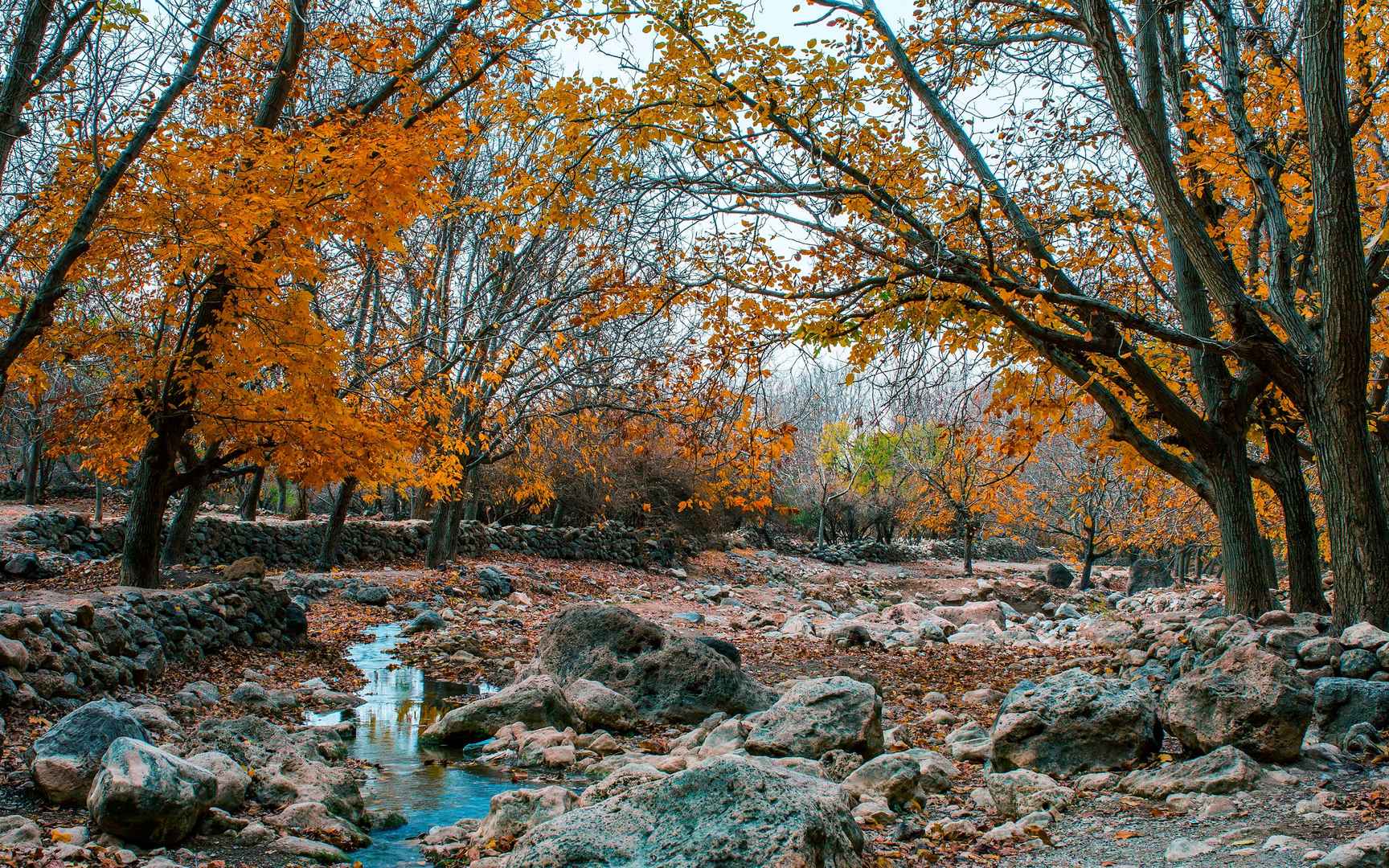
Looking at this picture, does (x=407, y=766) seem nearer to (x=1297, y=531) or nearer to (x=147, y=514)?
(x=147, y=514)

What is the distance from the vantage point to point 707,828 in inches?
141

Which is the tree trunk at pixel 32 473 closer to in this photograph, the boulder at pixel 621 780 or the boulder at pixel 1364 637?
the boulder at pixel 621 780

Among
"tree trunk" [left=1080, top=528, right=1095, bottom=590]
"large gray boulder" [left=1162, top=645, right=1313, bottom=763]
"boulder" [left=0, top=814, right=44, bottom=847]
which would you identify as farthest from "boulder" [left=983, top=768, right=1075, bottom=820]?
"tree trunk" [left=1080, top=528, right=1095, bottom=590]

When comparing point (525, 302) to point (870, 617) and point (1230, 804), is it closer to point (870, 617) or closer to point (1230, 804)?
point (870, 617)

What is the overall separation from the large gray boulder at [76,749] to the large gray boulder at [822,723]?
387 centimetres

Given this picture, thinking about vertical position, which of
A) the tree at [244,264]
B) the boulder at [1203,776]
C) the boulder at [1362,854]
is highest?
the tree at [244,264]

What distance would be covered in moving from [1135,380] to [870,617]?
1076 centimetres

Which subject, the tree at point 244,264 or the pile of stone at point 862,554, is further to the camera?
the pile of stone at point 862,554

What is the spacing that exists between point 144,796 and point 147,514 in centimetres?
703

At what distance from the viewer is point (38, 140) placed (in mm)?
8125

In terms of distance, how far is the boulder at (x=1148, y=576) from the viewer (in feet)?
87.8

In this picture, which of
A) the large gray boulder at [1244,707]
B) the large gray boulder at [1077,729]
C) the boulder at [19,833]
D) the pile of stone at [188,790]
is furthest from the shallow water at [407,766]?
the large gray boulder at [1244,707]

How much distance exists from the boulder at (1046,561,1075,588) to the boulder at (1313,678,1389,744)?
1067 inches

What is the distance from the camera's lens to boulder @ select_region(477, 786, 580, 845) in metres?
4.74
